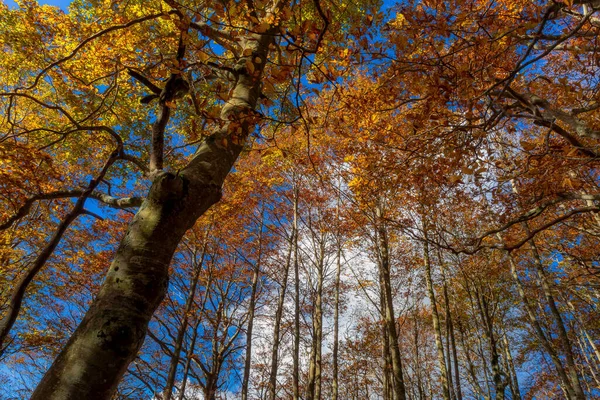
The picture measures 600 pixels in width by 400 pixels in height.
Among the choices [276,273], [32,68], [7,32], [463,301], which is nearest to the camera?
[7,32]

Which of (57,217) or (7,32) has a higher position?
(7,32)

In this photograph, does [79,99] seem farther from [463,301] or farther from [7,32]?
[463,301]

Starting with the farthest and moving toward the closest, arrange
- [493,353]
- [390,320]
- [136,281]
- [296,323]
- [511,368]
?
1. [511,368]
2. [493,353]
3. [296,323]
4. [390,320]
5. [136,281]

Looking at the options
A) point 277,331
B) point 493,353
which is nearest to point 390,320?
point 277,331

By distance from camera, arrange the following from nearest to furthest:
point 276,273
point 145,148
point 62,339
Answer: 1. point 145,148
2. point 62,339
3. point 276,273

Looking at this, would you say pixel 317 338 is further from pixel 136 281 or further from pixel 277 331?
pixel 136 281

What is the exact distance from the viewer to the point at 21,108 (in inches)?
380

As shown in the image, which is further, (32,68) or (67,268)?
(67,268)

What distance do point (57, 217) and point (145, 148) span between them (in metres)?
5.37

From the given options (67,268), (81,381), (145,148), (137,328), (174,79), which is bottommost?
(81,381)

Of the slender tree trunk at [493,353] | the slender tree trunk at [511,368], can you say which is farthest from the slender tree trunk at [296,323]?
the slender tree trunk at [511,368]

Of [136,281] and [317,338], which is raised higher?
[317,338]

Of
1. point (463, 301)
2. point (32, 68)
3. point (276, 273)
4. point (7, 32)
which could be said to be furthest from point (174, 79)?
point (463, 301)

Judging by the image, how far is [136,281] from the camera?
4.34 feet
